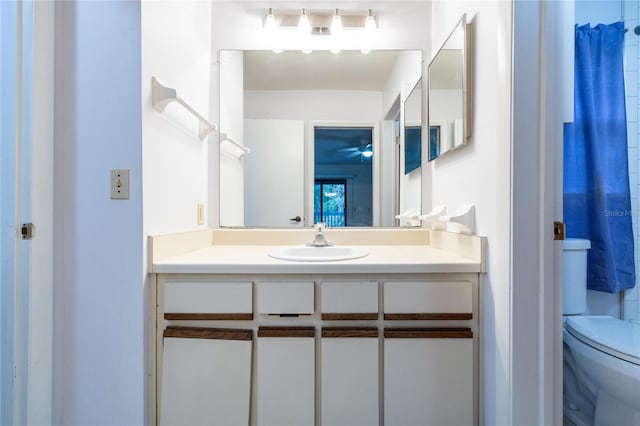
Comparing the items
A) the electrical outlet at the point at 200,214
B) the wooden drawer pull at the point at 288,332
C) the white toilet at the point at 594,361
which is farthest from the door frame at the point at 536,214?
the electrical outlet at the point at 200,214

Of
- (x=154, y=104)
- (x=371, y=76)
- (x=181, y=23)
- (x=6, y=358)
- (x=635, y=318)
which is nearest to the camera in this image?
(x=6, y=358)

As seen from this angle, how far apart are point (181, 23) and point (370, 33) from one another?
987mm

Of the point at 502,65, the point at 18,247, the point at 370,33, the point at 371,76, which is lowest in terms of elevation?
the point at 18,247

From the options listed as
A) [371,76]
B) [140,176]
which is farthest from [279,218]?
[371,76]

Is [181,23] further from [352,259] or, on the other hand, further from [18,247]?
[352,259]

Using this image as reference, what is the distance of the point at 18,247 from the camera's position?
0.94 metres

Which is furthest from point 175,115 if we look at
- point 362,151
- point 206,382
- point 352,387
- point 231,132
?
point 352,387

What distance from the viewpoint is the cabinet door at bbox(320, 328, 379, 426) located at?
105cm

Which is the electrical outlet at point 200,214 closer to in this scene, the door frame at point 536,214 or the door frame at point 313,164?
the door frame at point 313,164

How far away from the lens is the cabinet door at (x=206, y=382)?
1049 mm

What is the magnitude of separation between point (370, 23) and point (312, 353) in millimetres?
1700

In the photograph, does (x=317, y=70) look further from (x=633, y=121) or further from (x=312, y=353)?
(x=633, y=121)

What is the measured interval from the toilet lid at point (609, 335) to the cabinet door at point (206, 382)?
1345 mm

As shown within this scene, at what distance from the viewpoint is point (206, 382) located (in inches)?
41.5
